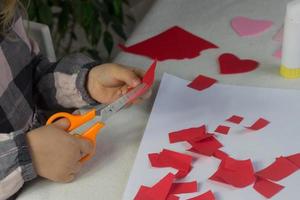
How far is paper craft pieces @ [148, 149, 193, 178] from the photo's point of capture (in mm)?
651

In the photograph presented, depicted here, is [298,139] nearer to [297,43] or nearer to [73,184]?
[297,43]

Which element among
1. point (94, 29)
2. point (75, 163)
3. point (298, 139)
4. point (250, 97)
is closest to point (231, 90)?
point (250, 97)

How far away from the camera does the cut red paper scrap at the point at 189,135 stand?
701 millimetres

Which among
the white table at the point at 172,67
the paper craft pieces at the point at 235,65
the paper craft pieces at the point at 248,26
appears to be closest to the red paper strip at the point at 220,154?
the white table at the point at 172,67

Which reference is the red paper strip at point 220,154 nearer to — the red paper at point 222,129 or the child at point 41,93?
the red paper at point 222,129

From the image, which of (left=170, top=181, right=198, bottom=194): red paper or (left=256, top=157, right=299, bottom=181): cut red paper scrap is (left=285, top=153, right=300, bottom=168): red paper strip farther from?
(left=170, top=181, right=198, bottom=194): red paper

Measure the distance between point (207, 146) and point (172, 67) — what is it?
23 centimetres

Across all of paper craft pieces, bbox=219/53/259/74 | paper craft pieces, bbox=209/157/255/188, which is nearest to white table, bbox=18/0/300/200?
paper craft pieces, bbox=219/53/259/74

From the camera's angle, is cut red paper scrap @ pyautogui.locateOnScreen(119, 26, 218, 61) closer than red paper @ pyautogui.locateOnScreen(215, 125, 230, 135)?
No

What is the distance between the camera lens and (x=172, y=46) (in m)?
0.94

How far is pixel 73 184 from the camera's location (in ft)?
2.18

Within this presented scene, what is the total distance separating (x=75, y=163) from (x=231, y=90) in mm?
270

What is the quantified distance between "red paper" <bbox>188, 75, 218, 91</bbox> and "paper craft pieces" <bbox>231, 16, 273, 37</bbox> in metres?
0.15

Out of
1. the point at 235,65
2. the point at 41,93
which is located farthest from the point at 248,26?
the point at 41,93
